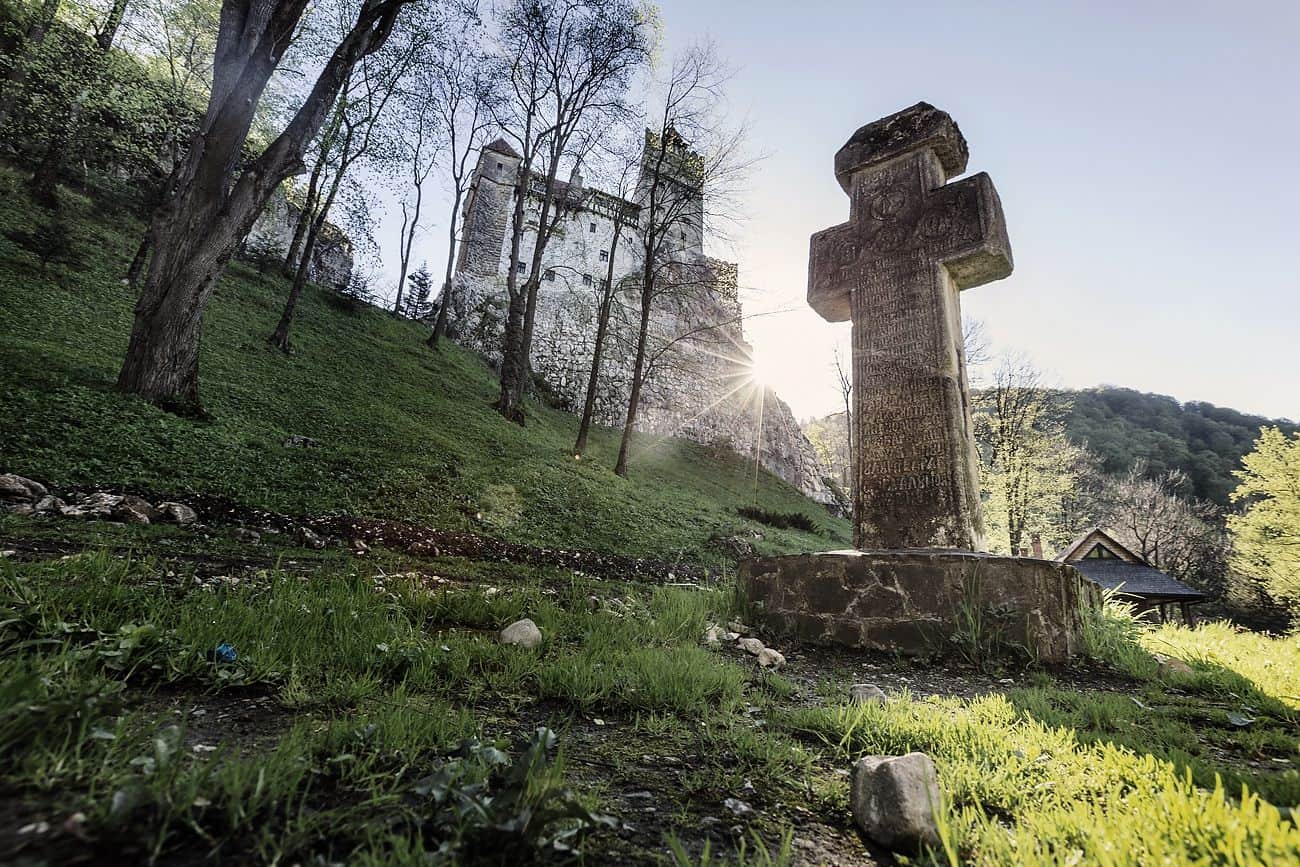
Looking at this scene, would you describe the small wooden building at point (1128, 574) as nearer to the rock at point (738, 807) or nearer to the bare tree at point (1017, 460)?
the bare tree at point (1017, 460)

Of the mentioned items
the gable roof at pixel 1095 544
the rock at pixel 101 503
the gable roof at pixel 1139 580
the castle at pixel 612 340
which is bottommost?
the rock at pixel 101 503

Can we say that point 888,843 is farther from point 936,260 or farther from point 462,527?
point 462,527

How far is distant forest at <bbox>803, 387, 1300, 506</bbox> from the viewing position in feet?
151

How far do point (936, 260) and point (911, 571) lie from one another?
10.1 feet

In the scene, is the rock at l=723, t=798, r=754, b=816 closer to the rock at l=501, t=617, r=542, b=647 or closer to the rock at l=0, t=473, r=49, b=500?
the rock at l=501, t=617, r=542, b=647

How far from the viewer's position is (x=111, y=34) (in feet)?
53.7

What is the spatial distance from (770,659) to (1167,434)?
67641 mm

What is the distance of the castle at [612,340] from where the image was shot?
3225cm

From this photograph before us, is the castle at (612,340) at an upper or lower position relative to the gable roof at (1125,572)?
upper

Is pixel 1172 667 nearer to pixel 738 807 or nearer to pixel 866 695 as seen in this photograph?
pixel 866 695

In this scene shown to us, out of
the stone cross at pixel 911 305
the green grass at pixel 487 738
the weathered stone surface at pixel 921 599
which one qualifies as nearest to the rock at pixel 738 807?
the green grass at pixel 487 738

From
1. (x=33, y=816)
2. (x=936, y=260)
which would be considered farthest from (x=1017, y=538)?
(x=33, y=816)

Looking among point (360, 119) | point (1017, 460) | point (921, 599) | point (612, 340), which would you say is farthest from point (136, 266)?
point (1017, 460)

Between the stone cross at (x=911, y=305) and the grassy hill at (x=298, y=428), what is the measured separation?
607 cm
